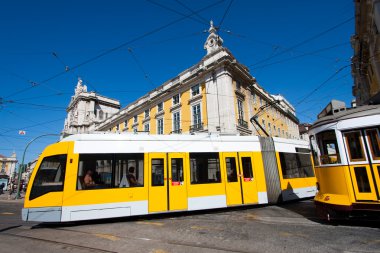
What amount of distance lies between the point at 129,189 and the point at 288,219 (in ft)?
17.2

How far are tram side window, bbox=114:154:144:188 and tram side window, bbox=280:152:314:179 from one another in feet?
20.9

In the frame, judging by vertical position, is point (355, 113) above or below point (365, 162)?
above

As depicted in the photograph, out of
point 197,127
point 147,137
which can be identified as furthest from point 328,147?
point 197,127

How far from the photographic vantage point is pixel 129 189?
756 cm

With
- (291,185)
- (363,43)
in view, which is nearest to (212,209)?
(291,185)

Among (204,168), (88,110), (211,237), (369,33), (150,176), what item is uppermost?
(88,110)

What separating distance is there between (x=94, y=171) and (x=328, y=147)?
7423 millimetres

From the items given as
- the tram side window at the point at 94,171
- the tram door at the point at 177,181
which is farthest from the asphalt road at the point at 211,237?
Result: the tram side window at the point at 94,171

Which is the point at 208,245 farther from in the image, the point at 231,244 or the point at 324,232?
the point at 324,232

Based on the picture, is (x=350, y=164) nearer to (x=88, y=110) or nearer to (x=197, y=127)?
(x=197, y=127)

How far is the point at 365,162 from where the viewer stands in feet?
18.5

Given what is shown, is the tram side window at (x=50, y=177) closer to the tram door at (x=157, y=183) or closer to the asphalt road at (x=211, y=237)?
the asphalt road at (x=211, y=237)

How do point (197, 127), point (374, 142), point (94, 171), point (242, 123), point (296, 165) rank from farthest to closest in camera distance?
1. point (197, 127)
2. point (242, 123)
3. point (296, 165)
4. point (94, 171)
5. point (374, 142)

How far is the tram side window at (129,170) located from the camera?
761 cm
